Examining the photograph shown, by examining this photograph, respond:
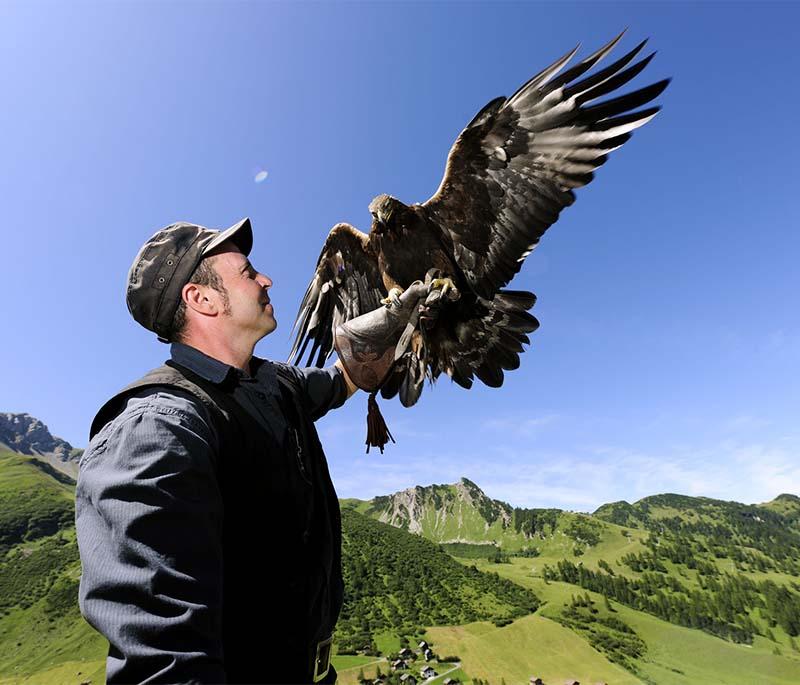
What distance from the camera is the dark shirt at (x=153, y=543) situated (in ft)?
3.51

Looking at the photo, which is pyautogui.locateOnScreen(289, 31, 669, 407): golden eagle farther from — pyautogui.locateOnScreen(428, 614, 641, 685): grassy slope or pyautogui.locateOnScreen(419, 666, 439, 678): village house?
pyautogui.locateOnScreen(428, 614, 641, 685): grassy slope

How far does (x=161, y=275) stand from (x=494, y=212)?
158 inches

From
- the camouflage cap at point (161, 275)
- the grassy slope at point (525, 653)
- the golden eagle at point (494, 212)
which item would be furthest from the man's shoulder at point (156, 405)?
the grassy slope at point (525, 653)

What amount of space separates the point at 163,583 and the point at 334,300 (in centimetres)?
541

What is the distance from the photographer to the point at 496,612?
134000 millimetres

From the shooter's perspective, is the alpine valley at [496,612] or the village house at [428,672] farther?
the alpine valley at [496,612]

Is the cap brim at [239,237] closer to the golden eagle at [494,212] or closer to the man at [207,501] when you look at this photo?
the man at [207,501]

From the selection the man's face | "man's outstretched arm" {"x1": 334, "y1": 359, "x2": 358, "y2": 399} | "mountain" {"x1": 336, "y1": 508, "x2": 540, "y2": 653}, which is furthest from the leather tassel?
"mountain" {"x1": 336, "y1": 508, "x2": 540, "y2": 653}

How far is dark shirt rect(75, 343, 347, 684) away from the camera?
3.51ft

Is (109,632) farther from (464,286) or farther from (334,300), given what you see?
(334,300)

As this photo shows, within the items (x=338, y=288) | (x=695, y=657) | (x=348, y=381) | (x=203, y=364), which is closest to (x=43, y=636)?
(x=338, y=288)

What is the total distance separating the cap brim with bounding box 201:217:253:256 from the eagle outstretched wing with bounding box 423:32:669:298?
3.29 m

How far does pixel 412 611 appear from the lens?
431 ft

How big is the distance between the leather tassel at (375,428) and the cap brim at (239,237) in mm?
1568
